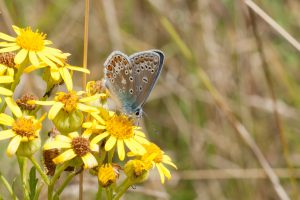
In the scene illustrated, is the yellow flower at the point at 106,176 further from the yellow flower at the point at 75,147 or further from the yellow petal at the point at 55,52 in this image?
the yellow petal at the point at 55,52

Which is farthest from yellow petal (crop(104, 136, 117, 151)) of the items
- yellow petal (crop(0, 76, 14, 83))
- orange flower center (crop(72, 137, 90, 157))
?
yellow petal (crop(0, 76, 14, 83))

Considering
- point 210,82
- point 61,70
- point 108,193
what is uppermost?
point 210,82

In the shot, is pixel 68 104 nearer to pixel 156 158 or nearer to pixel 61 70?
pixel 61 70

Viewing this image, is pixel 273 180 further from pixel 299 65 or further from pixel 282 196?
pixel 299 65

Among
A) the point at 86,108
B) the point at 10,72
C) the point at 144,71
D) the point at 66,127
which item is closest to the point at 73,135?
the point at 66,127

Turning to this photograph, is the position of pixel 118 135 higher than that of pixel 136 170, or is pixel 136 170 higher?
pixel 118 135

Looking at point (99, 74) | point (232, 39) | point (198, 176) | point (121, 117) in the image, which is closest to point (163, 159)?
point (121, 117)
